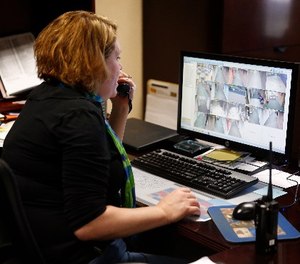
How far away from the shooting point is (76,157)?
1.33 metres

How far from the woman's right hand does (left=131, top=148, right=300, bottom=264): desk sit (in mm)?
36

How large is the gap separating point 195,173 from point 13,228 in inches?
27.5

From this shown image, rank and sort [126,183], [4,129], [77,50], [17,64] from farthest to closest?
[17,64] → [4,129] → [126,183] → [77,50]

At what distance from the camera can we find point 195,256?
2.24m

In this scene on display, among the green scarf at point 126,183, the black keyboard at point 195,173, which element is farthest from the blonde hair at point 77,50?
the black keyboard at point 195,173

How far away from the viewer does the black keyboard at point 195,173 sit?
1.71 m

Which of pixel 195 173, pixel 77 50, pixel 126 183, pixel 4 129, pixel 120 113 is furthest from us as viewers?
pixel 4 129

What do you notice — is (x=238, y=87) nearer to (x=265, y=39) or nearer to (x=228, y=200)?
(x=228, y=200)

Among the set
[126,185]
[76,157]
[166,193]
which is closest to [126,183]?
[126,185]

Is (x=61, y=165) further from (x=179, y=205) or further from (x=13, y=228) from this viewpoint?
(x=179, y=205)

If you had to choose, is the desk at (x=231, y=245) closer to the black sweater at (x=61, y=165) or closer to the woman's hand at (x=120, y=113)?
the black sweater at (x=61, y=165)

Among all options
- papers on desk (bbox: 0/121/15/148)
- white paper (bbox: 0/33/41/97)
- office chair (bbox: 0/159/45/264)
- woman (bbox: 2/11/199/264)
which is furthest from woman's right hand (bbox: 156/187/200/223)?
white paper (bbox: 0/33/41/97)

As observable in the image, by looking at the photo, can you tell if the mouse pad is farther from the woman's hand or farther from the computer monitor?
the woman's hand

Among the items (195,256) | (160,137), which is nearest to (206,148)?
(160,137)
